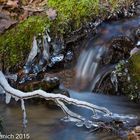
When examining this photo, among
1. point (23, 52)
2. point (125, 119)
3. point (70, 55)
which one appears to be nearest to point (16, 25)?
point (23, 52)

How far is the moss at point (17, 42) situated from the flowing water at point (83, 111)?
90 centimetres

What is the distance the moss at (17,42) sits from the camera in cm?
765

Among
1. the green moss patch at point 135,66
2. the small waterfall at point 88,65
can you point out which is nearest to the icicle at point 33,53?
the small waterfall at point 88,65

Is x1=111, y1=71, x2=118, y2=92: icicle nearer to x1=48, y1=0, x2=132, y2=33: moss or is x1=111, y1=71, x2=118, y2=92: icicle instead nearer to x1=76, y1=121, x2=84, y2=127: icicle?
x1=48, y1=0, x2=132, y2=33: moss

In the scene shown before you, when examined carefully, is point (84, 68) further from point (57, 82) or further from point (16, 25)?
point (16, 25)

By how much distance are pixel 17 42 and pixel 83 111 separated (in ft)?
6.45

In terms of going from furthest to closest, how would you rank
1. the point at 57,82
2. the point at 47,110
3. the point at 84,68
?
1. the point at 84,68
2. the point at 57,82
3. the point at 47,110

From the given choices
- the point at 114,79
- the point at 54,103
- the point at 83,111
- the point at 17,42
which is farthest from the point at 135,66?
the point at 17,42

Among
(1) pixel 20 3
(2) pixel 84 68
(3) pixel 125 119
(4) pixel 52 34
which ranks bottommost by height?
(3) pixel 125 119

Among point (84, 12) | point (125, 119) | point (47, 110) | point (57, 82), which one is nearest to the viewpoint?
point (125, 119)

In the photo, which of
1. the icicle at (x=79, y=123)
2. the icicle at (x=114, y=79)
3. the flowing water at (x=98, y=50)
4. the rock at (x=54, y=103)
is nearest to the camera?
the icicle at (x=79, y=123)

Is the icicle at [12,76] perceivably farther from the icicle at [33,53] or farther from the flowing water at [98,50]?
the flowing water at [98,50]

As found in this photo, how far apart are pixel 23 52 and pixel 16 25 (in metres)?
0.53

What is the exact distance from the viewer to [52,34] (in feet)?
26.0
